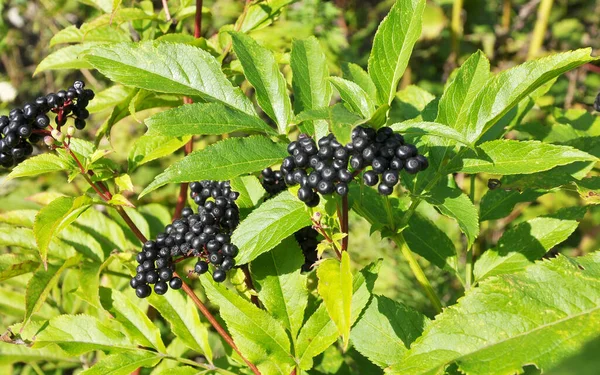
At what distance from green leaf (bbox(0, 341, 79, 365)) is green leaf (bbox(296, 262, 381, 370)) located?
110cm

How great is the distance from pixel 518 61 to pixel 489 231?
1955 millimetres

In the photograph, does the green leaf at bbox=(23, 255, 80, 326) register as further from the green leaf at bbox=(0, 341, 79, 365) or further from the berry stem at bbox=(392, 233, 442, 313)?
the berry stem at bbox=(392, 233, 442, 313)

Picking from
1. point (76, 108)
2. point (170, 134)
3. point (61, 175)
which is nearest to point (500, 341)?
point (170, 134)

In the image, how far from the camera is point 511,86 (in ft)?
4.67

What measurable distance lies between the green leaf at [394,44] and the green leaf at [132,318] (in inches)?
44.2

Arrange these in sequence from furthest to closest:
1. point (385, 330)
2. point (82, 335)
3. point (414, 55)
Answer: point (414, 55), point (82, 335), point (385, 330)

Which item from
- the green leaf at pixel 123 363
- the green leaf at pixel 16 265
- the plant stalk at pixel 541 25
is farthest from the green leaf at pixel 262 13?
the plant stalk at pixel 541 25

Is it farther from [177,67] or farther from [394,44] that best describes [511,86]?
[177,67]

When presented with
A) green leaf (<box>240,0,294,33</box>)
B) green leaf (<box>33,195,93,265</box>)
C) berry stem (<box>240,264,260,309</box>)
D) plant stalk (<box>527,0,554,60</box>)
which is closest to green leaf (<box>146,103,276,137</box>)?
green leaf (<box>33,195,93,265</box>)

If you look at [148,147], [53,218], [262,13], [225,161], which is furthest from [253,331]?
[262,13]

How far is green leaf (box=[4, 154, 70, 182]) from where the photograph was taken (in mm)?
1669

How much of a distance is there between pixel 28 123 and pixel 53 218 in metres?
0.37

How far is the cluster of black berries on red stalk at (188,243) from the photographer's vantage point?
158 centimetres

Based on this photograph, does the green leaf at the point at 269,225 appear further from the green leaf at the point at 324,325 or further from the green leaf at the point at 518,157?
the green leaf at the point at 518,157
